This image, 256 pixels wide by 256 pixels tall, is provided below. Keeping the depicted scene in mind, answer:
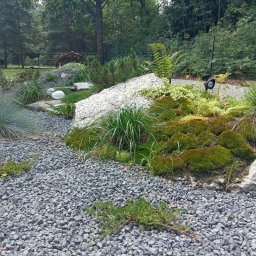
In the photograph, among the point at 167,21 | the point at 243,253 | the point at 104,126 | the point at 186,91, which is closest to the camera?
the point at 243,253

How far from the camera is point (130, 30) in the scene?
2014cm

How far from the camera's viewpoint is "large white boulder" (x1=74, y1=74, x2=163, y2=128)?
19.3 feet

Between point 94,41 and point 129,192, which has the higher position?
point 94,41

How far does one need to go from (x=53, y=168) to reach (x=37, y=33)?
29.3 m

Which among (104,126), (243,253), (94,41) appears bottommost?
(243,253)

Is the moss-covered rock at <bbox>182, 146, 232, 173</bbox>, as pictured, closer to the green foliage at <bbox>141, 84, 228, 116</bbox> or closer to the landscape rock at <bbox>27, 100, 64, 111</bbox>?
the green foliage at <bbox>141, 84, 228, 116</bbox>

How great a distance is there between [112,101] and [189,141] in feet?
8.71

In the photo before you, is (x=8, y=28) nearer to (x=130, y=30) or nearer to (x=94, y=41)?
(x=94, y=41)

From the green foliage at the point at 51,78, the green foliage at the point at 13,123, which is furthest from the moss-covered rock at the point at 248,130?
the green foliage at the point at 51,78

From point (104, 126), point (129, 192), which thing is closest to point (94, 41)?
point (104, 126)

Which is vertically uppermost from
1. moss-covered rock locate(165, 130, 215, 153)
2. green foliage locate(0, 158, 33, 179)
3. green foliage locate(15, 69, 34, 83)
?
green foliage locate(15, 69, 34, 83)

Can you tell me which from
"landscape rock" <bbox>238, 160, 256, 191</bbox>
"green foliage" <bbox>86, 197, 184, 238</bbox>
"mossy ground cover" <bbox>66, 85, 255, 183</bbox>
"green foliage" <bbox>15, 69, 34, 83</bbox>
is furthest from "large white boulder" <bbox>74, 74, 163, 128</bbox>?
"green foliage" <bbox>15, 69, 34, 83</bbox>

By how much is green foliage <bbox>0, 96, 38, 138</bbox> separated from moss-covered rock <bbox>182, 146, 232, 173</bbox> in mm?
2816

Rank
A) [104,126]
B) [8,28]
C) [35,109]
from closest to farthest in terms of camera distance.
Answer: [104,126] → [35,109] → [8,28]
